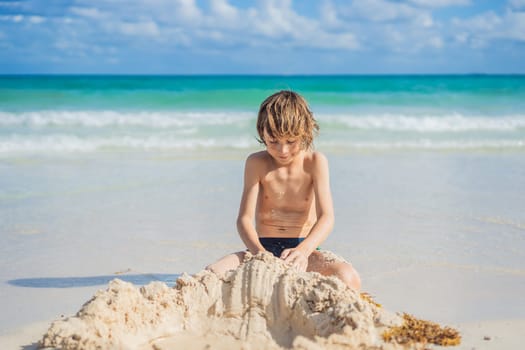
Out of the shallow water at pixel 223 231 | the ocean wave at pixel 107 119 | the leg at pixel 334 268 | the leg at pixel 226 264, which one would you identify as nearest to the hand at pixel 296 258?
the leg at pixel 334 268

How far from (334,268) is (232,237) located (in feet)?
5.85

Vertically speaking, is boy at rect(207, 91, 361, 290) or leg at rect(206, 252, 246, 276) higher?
boy at rect(207, 91, 361, 290)

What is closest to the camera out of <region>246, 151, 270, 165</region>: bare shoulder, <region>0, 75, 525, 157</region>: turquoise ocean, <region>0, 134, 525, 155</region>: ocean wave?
<region>246, 151, 270, 165</region>: bare shoulder

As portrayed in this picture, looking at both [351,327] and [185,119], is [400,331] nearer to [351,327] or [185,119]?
[351,327]

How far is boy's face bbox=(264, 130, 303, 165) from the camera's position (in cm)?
322

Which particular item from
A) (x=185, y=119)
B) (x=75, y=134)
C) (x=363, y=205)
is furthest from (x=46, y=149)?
(x=363, y=205)

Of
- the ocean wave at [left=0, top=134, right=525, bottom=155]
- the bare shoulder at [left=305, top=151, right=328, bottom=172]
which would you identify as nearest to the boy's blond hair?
the bare shoulder at [left=305, top=151, right=328, bottom=172]

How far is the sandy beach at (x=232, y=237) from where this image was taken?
335 centimetres

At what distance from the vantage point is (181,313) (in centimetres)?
269

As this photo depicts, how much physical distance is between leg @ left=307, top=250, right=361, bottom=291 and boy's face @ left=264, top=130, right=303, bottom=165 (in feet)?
1.85

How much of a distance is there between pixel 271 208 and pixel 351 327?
4.00 ft

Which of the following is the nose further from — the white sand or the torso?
the white sand

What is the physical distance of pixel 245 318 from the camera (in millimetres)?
2688

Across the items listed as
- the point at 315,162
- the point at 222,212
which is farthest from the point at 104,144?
the point at 315,162
